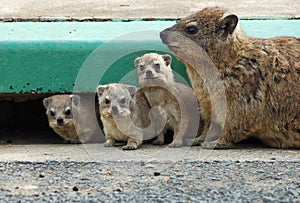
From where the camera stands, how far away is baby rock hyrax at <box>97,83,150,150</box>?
8.48m

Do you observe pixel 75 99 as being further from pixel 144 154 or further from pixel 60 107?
pixel 144 154

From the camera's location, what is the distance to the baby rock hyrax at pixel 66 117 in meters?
9.47

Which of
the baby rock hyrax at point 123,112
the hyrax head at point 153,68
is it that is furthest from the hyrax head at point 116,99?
the hyrax head at point 153,68

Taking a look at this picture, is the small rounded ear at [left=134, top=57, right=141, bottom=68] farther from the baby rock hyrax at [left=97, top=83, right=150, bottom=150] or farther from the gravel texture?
the gravel texture

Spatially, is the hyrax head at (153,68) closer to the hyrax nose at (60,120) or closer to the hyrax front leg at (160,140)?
the hyrax front leg at (160,140)

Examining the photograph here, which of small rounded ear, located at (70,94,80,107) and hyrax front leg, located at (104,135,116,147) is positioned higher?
small rounded ear, located at (70,94,80,107)

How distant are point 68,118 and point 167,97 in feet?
5.31

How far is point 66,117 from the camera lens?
958cm

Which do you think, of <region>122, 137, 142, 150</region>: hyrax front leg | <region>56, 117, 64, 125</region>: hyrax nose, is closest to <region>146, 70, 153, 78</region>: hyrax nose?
<region>122, 137, 142, 150</region>: hyrax front leg

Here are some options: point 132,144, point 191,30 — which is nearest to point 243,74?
point 191,30

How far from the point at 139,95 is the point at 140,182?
2.58m

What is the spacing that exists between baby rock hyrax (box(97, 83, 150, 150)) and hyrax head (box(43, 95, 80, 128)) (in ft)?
3.06

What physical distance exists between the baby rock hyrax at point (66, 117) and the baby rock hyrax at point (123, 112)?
2.94 feet

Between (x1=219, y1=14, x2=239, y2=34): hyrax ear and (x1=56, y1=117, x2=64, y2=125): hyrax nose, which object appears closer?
(x1=219, y1=14, x2=239, y2=34): hyrax ear
